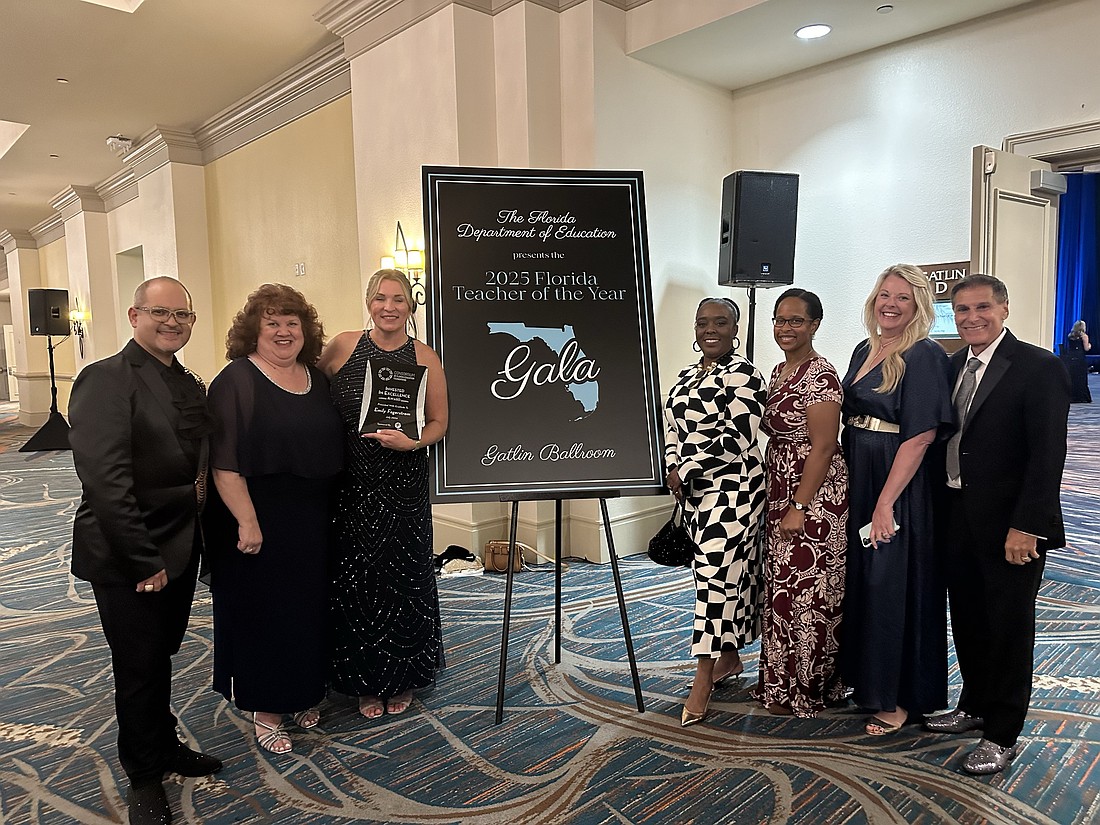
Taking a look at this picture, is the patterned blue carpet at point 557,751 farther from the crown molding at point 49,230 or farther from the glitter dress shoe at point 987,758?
the crown molding at point 49,230

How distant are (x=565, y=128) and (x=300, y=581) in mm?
3332

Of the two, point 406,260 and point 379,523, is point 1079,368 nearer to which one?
point 406,260

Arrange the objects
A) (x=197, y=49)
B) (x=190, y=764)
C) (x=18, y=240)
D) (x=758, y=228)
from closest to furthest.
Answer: (x=190, y=764), (x=758, y=228), (x=197, y=49), (x=18, y=240)

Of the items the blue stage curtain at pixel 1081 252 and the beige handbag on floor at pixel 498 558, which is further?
the blue stage curtain at pixel 1081 252

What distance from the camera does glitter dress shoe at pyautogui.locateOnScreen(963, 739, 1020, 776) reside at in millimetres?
2416

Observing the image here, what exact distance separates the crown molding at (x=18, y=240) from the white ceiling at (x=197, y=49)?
652 cm

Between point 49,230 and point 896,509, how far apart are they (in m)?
15.8

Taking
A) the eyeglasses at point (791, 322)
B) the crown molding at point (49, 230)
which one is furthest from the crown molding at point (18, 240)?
the eyeglasses at point (791, 322)

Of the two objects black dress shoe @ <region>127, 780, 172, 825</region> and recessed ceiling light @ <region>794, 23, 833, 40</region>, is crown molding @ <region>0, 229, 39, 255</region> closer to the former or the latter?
recessed ceiling light @ <region>794, 23, 833, 40</region>

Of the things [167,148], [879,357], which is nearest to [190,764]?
[879,357]

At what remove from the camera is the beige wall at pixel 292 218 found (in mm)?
6484

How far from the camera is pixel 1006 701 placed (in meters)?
2.44

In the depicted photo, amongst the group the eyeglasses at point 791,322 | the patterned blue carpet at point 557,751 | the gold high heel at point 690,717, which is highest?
the eyeglasses at point 791,322

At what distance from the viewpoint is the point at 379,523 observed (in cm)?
282
